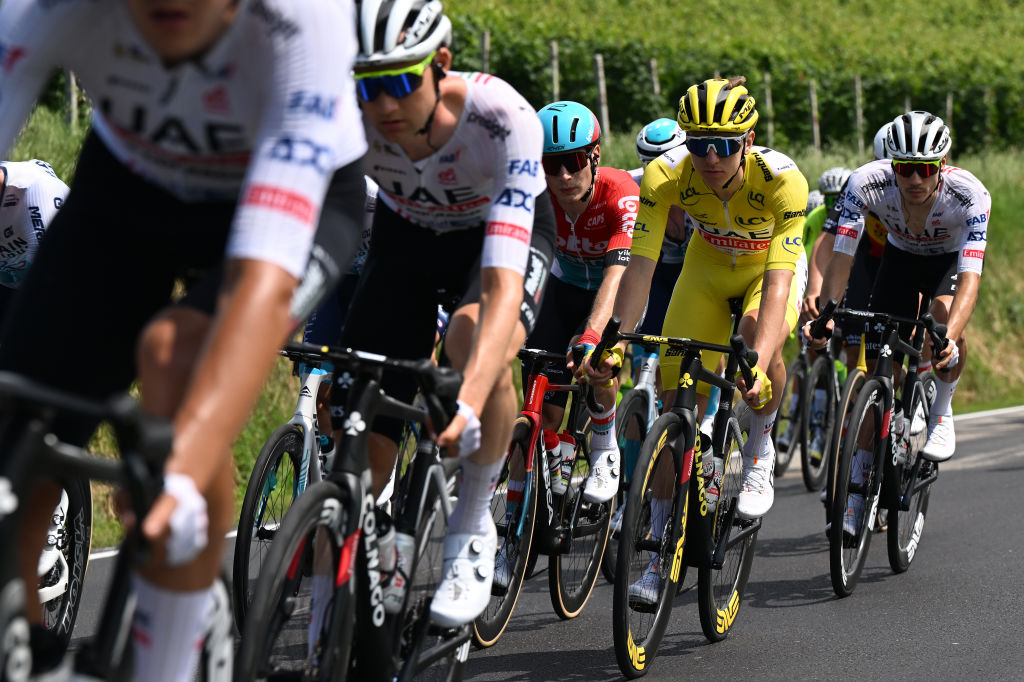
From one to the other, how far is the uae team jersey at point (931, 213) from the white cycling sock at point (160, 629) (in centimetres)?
589

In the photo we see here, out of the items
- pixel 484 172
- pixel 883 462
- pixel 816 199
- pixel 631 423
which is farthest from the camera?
pixel 816 199

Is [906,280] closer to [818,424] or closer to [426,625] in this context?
[818,424]

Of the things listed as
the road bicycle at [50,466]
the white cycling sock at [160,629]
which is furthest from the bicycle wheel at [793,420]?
the road bicycle at [50,466]

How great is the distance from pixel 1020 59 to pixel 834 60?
938cm

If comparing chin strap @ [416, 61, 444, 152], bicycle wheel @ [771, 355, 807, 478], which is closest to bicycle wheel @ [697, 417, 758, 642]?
chin strap @ [416, 61, 444, 152]

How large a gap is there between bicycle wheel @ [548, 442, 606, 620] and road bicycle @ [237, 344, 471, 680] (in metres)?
2.17

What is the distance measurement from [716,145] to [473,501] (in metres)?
2.62

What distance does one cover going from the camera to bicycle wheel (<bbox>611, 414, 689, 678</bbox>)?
525 cm

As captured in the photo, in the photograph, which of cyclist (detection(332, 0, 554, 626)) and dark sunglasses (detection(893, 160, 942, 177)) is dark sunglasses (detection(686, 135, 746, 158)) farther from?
dark sunglasses (detection(893, 160, 942, 177))

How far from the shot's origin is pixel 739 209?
22.1ft

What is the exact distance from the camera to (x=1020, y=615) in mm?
6262

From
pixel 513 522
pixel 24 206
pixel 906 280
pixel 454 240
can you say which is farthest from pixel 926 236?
pixel 24 206

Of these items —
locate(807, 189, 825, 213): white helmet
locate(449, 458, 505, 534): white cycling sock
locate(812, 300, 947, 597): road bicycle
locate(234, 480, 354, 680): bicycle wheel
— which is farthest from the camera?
locate(807, 189, 825, 213): white helmet

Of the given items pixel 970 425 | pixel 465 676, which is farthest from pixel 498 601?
pixel 970 425
